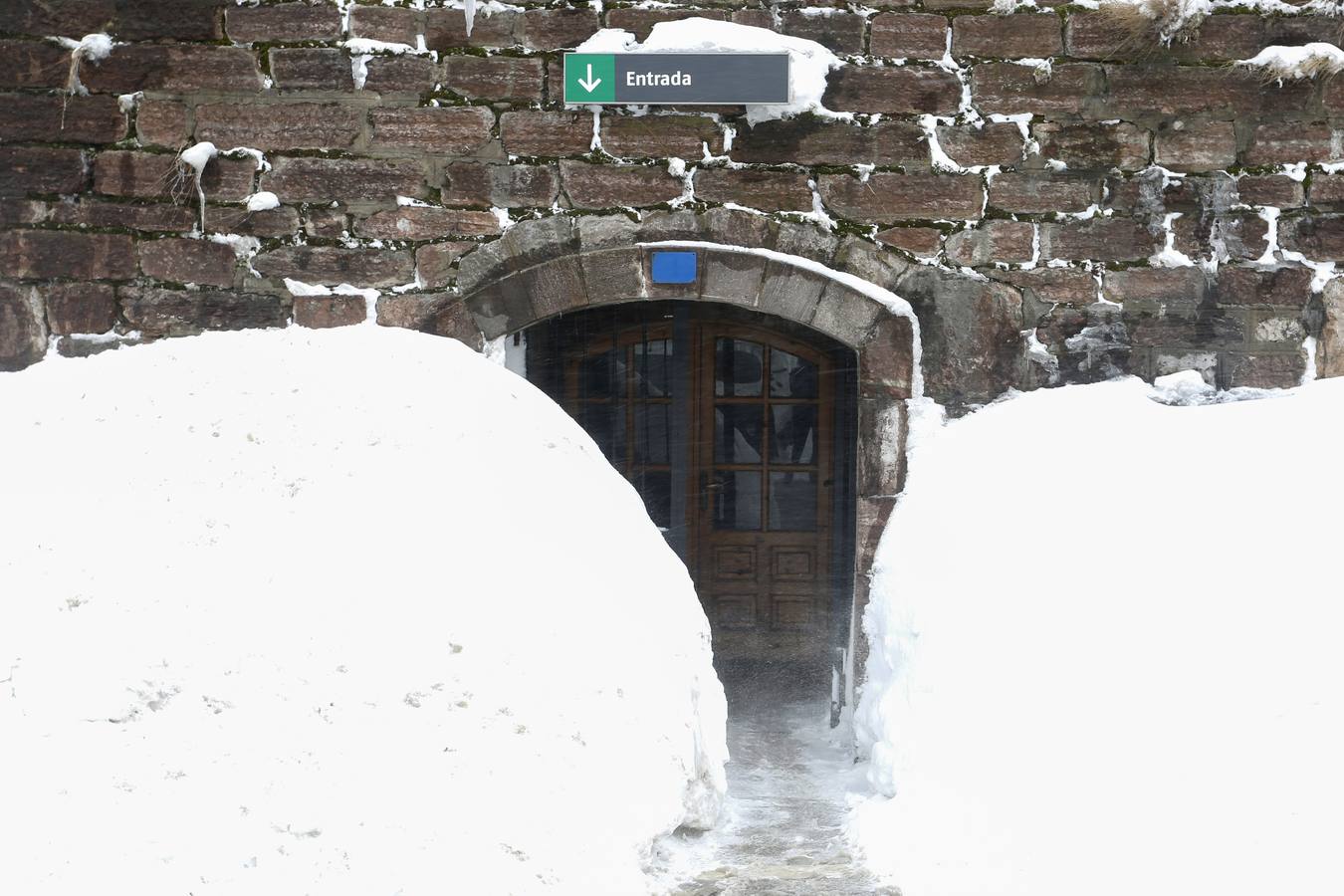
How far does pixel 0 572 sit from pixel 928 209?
342cm

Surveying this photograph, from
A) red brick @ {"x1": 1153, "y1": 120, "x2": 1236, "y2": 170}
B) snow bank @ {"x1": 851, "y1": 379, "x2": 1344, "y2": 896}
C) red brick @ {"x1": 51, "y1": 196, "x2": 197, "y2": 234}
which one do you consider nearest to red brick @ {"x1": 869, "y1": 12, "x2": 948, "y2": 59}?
red brick @ {"x1": 1153, "y1": 120, "x2": 1236, "y2": 170}

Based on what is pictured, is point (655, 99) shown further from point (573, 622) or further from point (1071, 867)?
point (1071, 867)

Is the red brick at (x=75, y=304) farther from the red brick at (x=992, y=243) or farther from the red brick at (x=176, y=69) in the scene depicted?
the red brick at (x=992, y=243)

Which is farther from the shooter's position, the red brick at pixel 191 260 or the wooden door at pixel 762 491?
the wooden door at pixel 762 491

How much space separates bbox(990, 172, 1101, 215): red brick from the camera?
14.8ft

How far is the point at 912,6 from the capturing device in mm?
4469

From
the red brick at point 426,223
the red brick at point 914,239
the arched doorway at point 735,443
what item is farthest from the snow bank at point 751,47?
the arched doorway at point 735,443

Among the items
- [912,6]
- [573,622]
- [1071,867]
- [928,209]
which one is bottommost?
[1071,867]

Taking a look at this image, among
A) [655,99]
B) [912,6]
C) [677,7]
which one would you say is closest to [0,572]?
[655,99]

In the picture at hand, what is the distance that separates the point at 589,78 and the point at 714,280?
92cm

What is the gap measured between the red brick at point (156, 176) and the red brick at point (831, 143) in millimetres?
1995

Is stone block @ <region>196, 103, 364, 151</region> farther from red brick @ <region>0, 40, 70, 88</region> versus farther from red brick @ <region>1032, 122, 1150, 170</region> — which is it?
red brick @ <region>1032, 122, 1150, 170</region>

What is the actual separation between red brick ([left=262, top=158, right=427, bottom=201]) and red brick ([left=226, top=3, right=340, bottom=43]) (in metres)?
0.48

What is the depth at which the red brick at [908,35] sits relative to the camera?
14.7 ft
